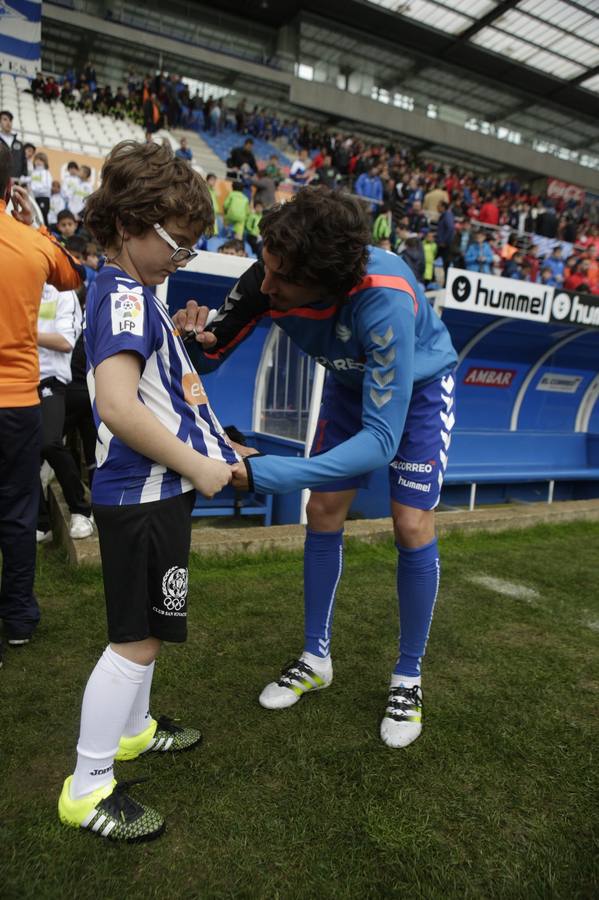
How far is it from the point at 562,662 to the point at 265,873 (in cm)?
189

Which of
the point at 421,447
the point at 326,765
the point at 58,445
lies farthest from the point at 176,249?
the point at 58,445

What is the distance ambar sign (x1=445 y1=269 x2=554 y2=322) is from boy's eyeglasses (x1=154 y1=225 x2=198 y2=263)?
412cm

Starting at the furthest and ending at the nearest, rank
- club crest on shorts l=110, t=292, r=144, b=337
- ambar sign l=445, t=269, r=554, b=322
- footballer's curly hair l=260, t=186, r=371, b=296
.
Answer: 1. ambar sign l=445, t=269, r=554, b=322
2. footballer's curly hair l=260, t=186, r=371, b=296
3. club crest on shorts l=110, t=292, r=144, b=337

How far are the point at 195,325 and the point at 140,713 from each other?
1.30 m

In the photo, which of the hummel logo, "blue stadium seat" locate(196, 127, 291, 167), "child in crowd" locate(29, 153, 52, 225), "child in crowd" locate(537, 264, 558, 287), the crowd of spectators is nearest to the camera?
the hummel logo

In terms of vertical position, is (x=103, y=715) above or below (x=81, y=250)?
below

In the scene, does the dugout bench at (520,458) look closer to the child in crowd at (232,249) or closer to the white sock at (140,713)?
the child in crowd at (232,249)

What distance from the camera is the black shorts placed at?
1672 mm

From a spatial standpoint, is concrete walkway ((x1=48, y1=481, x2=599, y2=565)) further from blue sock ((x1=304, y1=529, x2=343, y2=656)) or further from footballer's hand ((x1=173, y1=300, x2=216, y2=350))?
footballer's hand ((x1=173, y1=300, x2=216, y2=350))

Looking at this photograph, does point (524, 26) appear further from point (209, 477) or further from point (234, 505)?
point (209, 477)

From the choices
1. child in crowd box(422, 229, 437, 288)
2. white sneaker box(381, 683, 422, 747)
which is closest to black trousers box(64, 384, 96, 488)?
white sneaker box(381, 683, 422, 747)

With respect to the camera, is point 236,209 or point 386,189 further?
point 386,189

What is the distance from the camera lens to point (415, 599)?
7.99 ft

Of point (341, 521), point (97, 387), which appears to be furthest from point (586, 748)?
point (97, 387)
